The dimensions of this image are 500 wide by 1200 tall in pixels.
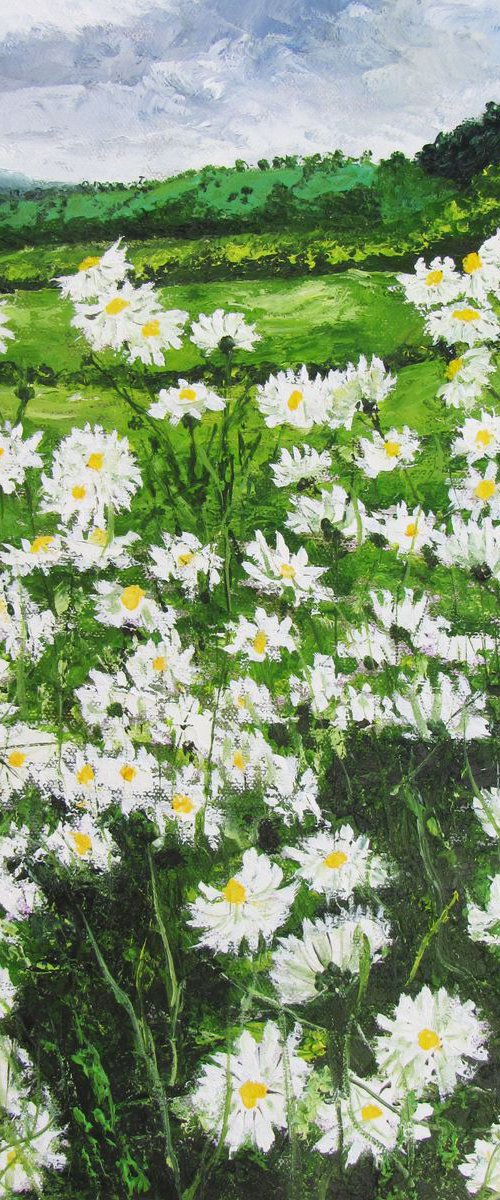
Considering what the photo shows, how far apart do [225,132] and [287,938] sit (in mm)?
1137

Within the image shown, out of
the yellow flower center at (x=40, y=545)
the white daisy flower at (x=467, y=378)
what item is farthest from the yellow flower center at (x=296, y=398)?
the yellow flower center at (x=40, y=545)

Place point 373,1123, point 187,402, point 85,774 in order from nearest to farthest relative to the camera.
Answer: point 373,1123 → point 85,774 → point 187,402

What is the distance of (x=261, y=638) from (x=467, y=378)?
500 mm

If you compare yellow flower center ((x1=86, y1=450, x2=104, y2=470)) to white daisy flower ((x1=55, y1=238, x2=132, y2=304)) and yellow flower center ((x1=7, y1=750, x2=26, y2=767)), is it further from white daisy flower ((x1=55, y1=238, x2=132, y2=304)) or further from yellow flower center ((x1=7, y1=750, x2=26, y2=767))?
yellow flower center ((x1=7, y1=750, x2=26, y2=767))

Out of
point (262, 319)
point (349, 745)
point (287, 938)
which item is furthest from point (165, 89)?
point (287, 938)

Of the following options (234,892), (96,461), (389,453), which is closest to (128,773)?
(234,892)

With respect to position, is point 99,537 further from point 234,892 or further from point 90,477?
point 234,892

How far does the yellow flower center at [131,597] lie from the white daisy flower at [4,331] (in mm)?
423

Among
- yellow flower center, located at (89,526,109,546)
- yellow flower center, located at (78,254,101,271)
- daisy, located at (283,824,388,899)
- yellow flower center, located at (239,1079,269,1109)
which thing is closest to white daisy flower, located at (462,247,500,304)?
yellow flower center, located at (78,254,101,271)

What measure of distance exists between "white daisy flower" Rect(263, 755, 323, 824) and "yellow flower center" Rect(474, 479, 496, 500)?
462 mm

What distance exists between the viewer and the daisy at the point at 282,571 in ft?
3.86

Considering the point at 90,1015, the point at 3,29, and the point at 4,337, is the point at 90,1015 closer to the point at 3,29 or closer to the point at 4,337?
the point at 4,337

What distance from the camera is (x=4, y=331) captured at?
1258mm

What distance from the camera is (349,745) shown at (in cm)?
112
